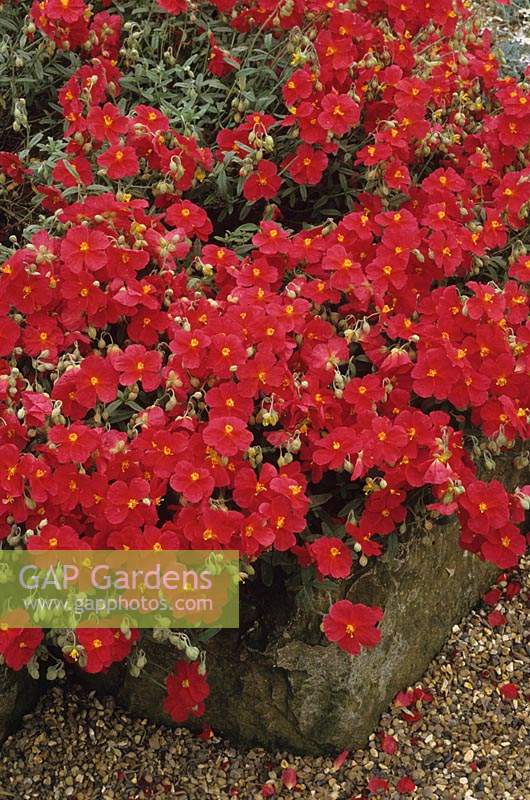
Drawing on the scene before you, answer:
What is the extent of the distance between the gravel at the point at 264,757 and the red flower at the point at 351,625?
0.65 meters

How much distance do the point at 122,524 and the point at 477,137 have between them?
74.8 inches

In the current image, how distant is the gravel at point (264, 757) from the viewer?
2.79m

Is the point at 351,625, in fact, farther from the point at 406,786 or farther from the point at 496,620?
the point at 496,620

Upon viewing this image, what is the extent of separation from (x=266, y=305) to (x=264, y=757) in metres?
1.35

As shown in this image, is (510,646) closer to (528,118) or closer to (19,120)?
(528,118)

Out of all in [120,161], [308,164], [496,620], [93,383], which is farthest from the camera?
[496,620]

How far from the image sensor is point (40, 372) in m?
2.66

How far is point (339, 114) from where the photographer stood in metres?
2.93

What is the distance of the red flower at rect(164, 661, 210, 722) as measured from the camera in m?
2.47

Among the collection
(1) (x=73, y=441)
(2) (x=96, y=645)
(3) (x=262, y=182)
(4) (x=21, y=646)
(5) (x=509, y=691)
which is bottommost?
(5) (x=509, y=691)

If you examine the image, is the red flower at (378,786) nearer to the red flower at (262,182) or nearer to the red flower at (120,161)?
the red flower at (262,182)

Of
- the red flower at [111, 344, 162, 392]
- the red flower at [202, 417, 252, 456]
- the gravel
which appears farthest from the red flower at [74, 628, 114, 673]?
the gravel

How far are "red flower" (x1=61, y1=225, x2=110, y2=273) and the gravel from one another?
1.37 m

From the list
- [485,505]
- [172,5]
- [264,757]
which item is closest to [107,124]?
[172,5]
